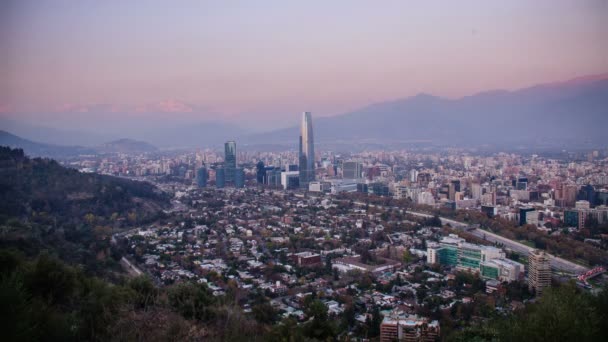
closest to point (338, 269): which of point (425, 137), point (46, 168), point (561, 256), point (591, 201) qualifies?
point (561, 256)

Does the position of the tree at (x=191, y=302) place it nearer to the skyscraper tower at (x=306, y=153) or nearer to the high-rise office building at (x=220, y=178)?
the high-rise office building at (x=220, y=178)

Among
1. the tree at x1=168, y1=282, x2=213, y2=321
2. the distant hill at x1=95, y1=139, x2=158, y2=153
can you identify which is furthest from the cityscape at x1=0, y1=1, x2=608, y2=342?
the distant hill at x1=95, y1=139, x2=158, y2=153

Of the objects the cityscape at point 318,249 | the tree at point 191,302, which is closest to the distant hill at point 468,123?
→ the cityscape at point 318,249

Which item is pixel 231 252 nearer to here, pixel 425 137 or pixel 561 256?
pixel 561 256

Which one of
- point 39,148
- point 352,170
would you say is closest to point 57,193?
point 39,148

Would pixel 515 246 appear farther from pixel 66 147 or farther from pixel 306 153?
pixel 66 147
